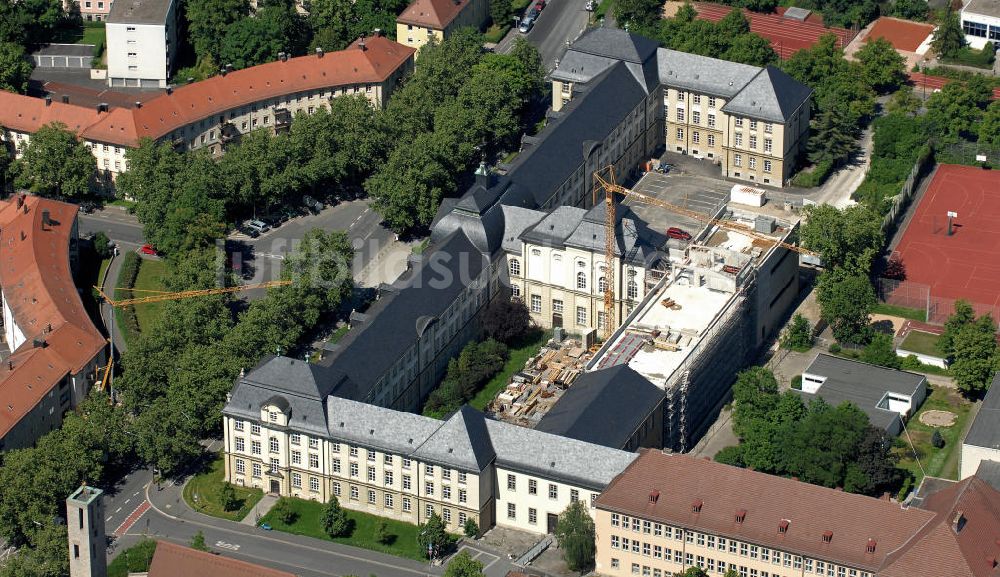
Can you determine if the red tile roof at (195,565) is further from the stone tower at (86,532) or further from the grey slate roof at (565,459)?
the grey slate roof at (565,459)

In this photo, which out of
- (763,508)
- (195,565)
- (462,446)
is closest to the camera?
(195,565)

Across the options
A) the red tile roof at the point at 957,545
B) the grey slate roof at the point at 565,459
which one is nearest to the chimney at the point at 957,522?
the red tile roof at the point at 957,545

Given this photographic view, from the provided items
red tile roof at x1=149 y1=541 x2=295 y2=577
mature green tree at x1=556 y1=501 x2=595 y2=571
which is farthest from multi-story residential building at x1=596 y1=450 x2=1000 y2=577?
red tile roof at x1=149 y1=541 x2=295 y2=577

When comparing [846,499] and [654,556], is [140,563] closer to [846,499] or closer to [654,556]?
[654,556]

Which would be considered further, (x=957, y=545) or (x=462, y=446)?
(x=462, y=446)

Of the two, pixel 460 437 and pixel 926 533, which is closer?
pixel 926 533

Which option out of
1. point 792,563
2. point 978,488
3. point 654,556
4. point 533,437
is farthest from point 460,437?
point 978,488

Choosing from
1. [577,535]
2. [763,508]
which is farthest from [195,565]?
[763,508]

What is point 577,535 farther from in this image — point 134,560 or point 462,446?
point 134,560
